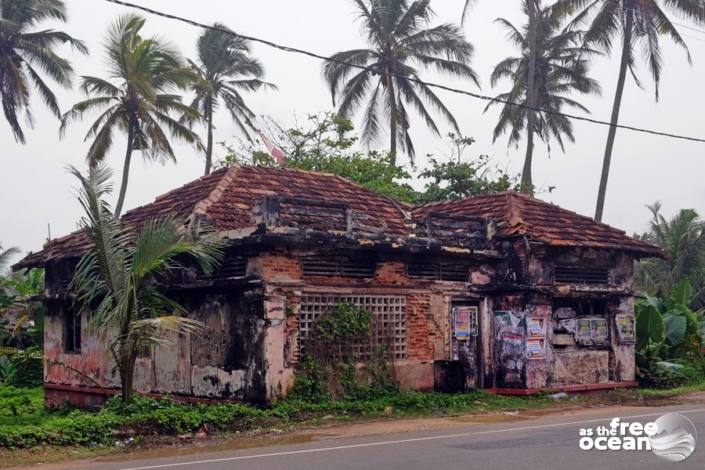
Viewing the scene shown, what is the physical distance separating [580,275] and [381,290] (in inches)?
194

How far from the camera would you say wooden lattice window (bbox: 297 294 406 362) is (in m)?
15.0

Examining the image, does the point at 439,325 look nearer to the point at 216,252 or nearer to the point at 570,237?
the point at 570,237

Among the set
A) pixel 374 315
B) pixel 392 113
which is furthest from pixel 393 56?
pixel 374 315

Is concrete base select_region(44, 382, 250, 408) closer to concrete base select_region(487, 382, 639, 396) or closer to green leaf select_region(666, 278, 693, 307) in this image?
concrete base select_region(487, 382, 639, 396)

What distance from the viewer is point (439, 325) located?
16953 mm

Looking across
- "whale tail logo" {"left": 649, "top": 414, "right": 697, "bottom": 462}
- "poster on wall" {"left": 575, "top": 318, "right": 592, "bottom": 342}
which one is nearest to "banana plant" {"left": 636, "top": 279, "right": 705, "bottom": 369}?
"poster on wall" {"left": 575, "top": 318, "right": 592, "bottom": 342}

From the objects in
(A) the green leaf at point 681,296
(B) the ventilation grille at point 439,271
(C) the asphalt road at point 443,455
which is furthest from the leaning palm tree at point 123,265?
(A) the green leaf at point 681,296

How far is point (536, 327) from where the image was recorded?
17.6 metres

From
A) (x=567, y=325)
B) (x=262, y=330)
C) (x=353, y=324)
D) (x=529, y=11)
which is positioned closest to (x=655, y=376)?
(x=567, y=325)

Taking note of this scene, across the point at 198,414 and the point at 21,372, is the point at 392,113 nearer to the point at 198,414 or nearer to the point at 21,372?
the point at 21,372

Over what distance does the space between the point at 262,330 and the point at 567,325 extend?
716cm

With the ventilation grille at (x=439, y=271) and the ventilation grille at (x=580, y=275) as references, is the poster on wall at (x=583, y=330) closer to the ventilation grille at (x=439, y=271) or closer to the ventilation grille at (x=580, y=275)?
the ventilation grille at (x=580, y=275)

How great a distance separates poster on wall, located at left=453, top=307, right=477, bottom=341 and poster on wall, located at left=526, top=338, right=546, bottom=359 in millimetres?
1112

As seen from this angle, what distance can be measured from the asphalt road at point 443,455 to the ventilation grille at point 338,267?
3611 millimetres
